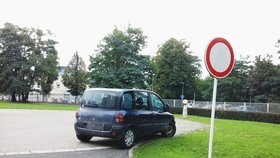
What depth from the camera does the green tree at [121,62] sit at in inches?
2090

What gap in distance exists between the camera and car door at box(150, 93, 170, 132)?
1185cm

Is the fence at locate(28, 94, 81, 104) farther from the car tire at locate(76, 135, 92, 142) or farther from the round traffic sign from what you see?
the round traffic sign

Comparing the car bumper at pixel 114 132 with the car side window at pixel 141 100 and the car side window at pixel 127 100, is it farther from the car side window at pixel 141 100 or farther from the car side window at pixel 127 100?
the car side window at pixel 141 100

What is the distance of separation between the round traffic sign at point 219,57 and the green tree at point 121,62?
46.2 meters

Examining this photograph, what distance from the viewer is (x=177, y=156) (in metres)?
8.40

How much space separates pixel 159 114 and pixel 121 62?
44572 millimetres

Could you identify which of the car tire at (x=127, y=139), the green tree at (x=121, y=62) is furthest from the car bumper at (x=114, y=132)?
the green tree at (x=121, y=62)

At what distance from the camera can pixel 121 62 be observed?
185 feet

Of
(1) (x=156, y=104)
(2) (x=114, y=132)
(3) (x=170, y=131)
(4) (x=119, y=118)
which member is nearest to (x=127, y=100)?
(4) (x=119, y=118)

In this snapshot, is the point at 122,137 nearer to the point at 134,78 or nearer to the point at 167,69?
the point at 134,78

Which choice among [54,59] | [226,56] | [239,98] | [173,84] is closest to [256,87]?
[239,98]

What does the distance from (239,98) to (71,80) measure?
128 ft

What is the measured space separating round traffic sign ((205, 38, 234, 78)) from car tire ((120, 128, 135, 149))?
462 cm

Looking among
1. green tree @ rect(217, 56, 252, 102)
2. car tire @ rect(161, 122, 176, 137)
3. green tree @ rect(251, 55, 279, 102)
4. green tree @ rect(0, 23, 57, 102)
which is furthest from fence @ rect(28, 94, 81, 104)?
car tire @ rect(161, 122, 176, 137)
